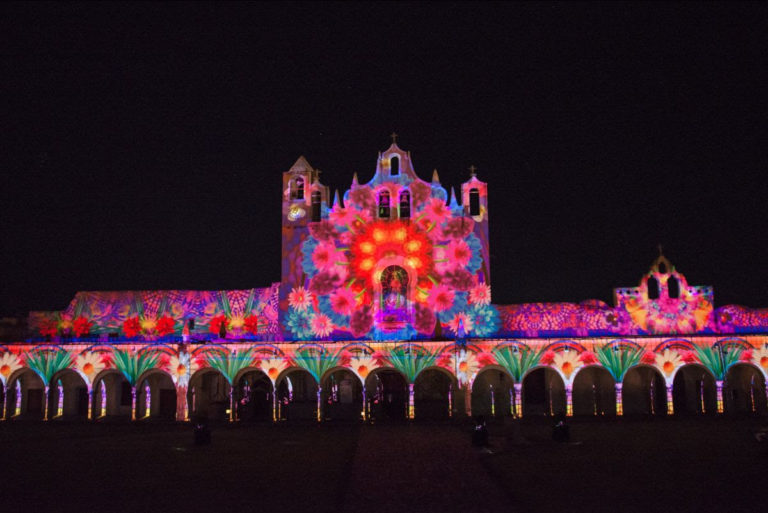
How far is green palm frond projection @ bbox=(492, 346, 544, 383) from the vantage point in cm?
2888

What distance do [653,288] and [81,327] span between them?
27897mm

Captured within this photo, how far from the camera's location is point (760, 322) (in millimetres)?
30062

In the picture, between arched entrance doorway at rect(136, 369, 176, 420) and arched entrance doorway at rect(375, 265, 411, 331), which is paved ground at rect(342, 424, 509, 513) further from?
arched entrance doorway at rect(136, 369, 176, 420)

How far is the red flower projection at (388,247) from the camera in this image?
31.6 meters

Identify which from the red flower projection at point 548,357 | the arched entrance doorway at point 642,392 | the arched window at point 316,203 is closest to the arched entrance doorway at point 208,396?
the arched window at point 316,203

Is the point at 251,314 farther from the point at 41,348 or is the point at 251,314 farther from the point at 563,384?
the point at 563,384

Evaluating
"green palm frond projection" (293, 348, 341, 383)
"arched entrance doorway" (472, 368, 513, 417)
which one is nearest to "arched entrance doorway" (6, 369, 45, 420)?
"green palm frond projection" (293, 348, 341, 383)

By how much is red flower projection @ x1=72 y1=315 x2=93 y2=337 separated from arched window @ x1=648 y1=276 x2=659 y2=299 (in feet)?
89.6

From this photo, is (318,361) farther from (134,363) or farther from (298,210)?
(134,363)

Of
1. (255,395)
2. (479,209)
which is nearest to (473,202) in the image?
(479,209)

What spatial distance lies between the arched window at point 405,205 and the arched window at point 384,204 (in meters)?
0.70

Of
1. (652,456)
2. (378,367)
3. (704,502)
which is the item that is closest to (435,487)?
(704,502)

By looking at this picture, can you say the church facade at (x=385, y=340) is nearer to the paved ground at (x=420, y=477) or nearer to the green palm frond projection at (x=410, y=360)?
the green palm frond projection at (x=410, y=360)

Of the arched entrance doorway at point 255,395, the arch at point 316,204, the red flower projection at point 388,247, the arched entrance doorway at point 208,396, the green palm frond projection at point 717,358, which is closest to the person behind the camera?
the green palm frond projection at point 717,358
